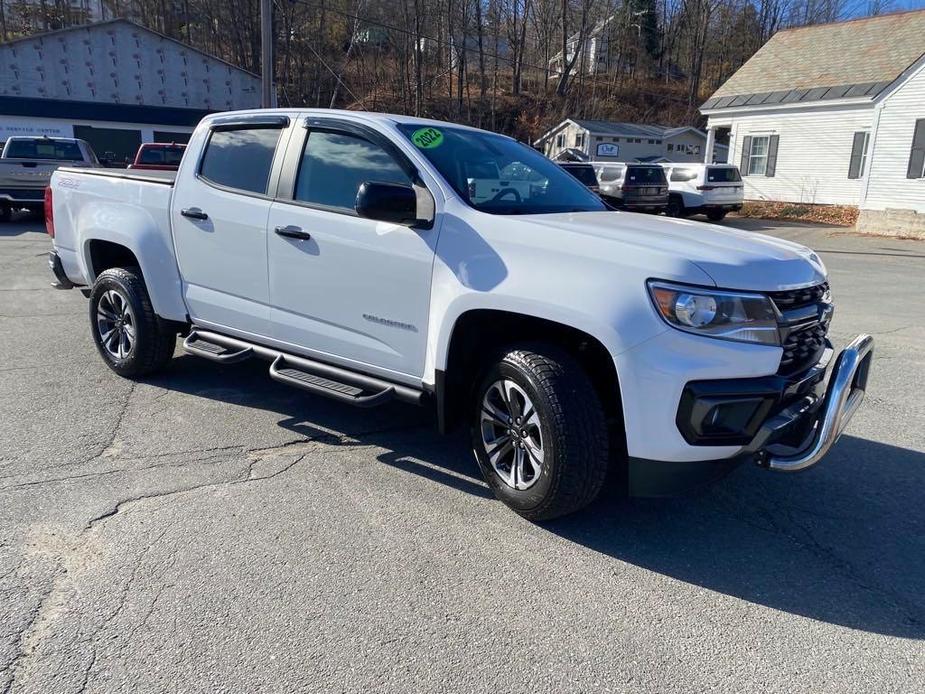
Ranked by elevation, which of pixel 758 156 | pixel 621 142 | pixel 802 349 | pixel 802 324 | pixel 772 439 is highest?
pixel 621 142

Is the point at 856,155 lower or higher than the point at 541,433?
higher

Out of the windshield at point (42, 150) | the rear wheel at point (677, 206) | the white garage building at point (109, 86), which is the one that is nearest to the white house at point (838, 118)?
the rear wheel at point (677, 206)

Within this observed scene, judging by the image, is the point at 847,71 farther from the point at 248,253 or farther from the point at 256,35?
the point at 256,35

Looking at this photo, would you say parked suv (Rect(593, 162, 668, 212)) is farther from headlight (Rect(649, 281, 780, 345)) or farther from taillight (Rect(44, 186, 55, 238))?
headlight (Rect(649, 281, 780, 345))

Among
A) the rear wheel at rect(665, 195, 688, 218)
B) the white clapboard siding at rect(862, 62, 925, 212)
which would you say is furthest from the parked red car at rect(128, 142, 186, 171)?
the white clapboard siding at rect(862, 62, 925, 212)

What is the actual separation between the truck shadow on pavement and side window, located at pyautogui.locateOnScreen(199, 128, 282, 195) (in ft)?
5.32

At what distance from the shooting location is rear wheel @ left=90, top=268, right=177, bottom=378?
5.48 meters

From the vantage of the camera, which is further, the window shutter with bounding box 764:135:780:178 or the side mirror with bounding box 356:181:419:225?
the window shutter with bounding box 764:135:780:178

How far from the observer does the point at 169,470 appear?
4184mm

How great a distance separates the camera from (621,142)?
38.0 metres

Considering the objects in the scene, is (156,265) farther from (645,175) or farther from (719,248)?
(645,175)

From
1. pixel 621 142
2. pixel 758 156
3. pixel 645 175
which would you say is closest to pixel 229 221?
pixel 645 175

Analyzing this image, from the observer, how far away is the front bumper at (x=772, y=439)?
10.3 ft

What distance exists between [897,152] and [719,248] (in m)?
22.0
